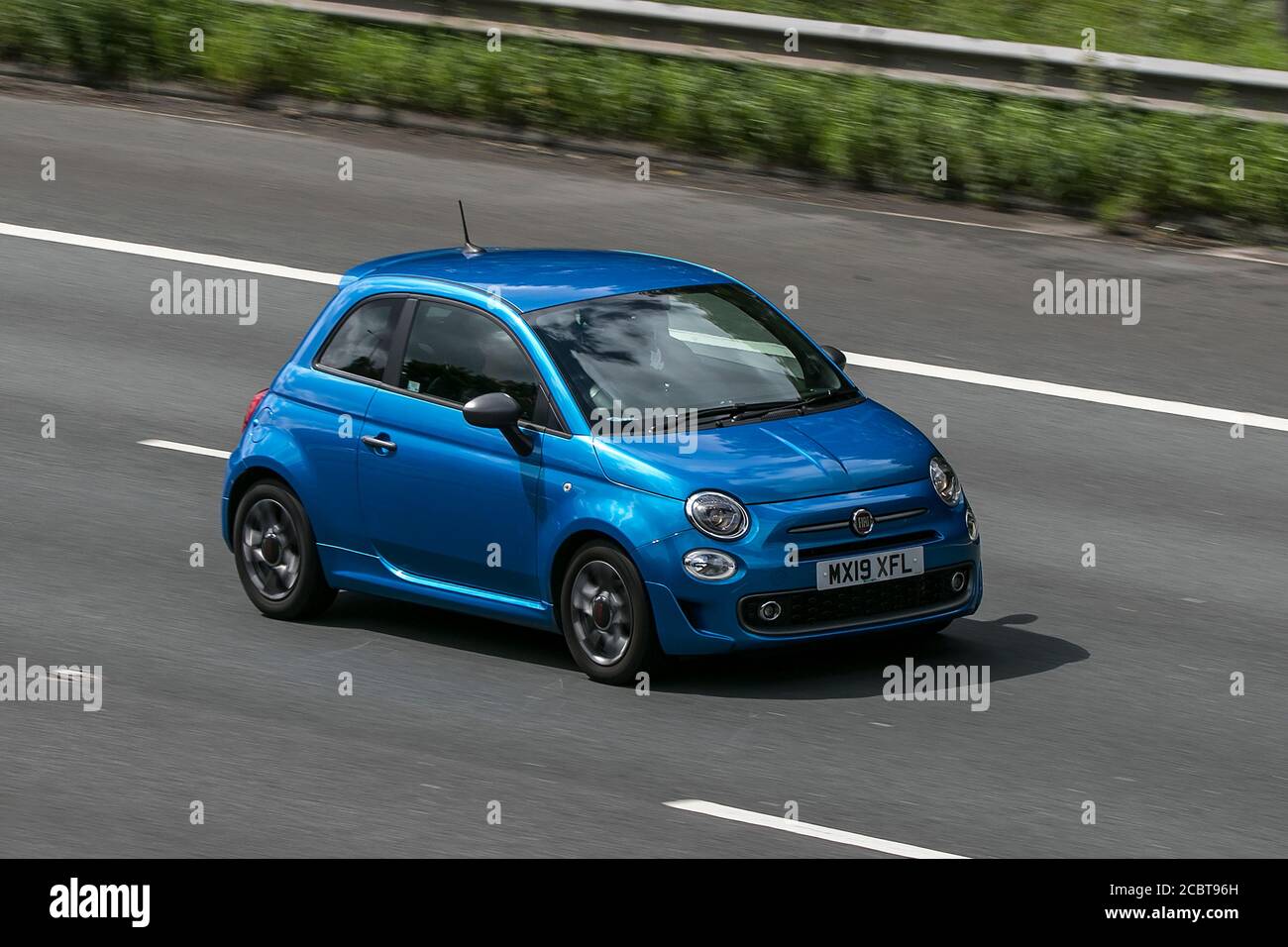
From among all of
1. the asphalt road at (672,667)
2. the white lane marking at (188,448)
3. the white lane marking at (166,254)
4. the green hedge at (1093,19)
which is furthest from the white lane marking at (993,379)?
the green hedge at (1093,19)

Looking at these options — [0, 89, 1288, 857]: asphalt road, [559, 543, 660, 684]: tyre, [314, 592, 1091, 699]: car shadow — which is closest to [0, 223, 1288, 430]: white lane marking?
[0, 89, 1288, 857]: asphalt road

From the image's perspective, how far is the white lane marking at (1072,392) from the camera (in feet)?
43.8

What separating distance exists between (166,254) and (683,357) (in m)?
7.81

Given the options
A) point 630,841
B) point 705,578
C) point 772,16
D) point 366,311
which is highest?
point 772,16

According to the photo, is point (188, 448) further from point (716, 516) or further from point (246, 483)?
point (716, 516)

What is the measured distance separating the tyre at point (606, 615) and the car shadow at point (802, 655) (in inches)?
7.7

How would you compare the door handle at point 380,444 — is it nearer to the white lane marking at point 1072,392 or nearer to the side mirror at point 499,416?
the side mirror at point 499,416

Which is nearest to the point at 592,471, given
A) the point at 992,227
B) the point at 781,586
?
the point at 781,586

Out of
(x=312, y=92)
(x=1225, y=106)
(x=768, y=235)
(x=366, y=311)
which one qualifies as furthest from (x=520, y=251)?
(x=312, y=92)

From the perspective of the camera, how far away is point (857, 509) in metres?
9.29

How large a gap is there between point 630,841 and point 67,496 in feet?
18.5

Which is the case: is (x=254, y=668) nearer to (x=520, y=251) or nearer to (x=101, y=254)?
(x=520, y=251)

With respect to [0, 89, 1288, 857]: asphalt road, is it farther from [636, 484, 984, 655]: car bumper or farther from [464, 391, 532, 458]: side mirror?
[464, 391, 532, 458]: side mirror

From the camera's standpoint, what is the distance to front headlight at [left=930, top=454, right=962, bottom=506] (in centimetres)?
967
